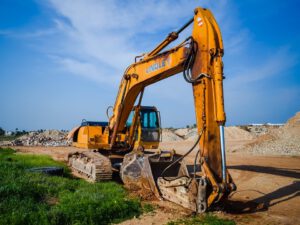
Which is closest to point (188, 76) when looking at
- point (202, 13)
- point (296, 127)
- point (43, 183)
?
point (202, 13)

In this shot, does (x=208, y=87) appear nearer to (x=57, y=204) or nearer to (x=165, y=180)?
(x=165, y=180)

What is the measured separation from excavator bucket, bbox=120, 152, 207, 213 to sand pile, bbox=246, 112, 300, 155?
15.4 metres

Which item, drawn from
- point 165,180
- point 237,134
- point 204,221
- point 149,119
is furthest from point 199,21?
point 237,134

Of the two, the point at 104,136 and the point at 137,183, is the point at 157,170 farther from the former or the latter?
the point at 104,136

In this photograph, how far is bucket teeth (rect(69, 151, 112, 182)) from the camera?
29.7 feet

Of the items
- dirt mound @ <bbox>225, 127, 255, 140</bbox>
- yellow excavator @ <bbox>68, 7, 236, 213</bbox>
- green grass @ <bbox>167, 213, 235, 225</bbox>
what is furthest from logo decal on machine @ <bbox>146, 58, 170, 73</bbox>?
dirt mound @ <bbox>225, 127, 255, 140</bbox>

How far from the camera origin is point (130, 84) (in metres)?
9.63

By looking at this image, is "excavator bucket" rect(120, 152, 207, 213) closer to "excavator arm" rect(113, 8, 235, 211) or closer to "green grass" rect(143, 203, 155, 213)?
"excavator arm" rect(113, 8, 235, 211)

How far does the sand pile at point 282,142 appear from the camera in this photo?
70.1ft

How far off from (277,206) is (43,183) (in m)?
5.81

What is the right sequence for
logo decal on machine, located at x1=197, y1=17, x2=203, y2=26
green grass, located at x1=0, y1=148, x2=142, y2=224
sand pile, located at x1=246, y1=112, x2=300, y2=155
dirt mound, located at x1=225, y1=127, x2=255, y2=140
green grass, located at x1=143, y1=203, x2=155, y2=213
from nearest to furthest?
green grass, located at x1=0, y1=148, x2=142, y2=224, green grass, located at x1=143, y1=203, x2=155, y2=213, logo decal on machine, located at x1=197, y1=17, x2=203, y2=26, sand pile, located at x1=246, y1=112, x2=300, y2=155, dirt mound, located at x1=225, y1=127, x2=255, y2=140

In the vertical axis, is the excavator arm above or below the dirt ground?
above

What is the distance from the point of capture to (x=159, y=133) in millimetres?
11336

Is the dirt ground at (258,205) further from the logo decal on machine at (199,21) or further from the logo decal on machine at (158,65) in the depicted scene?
the logo decal on machine at (199,21)
